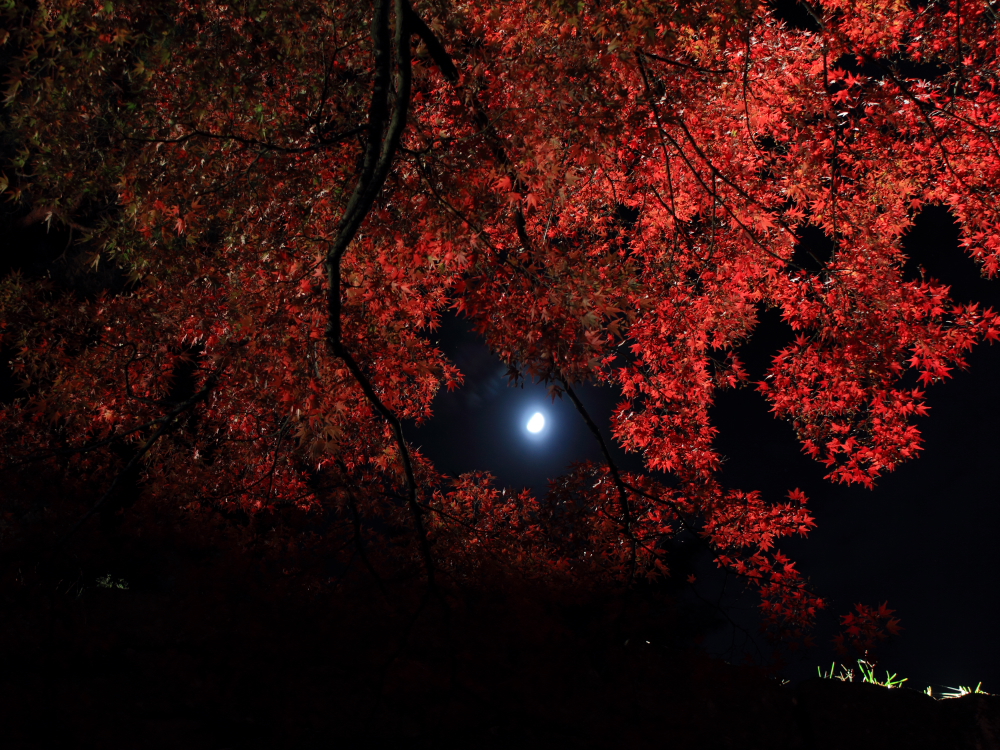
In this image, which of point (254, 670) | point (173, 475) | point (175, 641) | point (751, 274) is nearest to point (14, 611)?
point (175, 641)

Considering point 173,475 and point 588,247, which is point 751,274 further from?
point 173,475

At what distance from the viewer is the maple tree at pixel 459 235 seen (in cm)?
428

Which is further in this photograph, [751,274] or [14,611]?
[751,274]

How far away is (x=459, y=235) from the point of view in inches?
187

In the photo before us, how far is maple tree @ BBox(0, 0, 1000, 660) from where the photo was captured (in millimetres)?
4277

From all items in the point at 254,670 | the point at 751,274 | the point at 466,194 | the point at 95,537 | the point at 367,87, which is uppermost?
the point at 751,274

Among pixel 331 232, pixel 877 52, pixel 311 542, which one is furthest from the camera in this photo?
pixel 877 52

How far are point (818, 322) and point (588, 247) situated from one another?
362 cm

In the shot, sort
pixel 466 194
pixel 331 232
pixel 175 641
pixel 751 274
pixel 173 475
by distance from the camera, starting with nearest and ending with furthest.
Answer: pixel 175 641 → pixel 466 194 → pixel 331 232 → pixel 173 475 → pixel 751 274

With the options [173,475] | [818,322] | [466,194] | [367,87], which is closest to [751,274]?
[818,322]

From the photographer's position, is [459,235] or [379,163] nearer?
[379,163]

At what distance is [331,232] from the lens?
5.34 metres

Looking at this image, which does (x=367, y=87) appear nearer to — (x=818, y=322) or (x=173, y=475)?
(x=173, y=475)

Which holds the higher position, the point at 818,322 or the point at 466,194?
the point at 818,322
